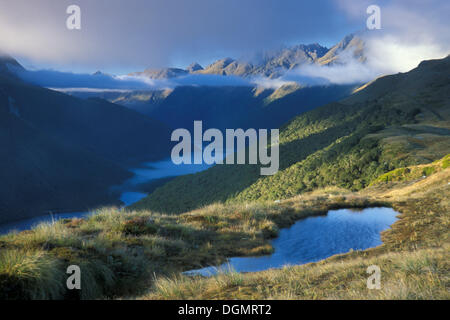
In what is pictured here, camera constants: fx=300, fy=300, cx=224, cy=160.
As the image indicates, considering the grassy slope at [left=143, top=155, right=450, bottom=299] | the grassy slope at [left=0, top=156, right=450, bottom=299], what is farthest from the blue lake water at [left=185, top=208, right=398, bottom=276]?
the grassy slope at [left=143, top=155, right=450, bottom=299]

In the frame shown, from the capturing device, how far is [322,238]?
1245 centimetres

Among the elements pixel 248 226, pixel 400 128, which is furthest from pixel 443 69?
pixel 248 226

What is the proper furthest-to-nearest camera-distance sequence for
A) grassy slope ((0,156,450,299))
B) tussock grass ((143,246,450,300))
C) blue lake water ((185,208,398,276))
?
blue lake water ((185,208,398,276)) < grassy slope ((0,156,450,299)) < tussock grass ((143,246,450,300))

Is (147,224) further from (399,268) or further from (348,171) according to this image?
(348,171)

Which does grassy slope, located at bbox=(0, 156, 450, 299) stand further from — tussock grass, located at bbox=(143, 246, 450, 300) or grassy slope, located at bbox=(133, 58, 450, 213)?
grassy slope, located at bbox=(133, 58, 450, 213)

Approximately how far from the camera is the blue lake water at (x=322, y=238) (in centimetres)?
976

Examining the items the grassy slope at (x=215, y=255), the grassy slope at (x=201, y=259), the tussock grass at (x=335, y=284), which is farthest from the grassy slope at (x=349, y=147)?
the tussock grass at (x=335, y=284)

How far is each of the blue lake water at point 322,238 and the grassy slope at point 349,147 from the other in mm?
23696

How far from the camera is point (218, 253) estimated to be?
412 inches

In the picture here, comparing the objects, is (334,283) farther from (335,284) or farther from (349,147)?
(349,147)

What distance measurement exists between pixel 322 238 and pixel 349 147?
45.8 m

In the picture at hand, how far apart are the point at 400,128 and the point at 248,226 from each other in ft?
159

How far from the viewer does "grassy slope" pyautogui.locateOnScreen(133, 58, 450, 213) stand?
41.1 metres

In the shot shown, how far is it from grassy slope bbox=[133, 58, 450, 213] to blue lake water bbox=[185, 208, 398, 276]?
23696 millimetres
